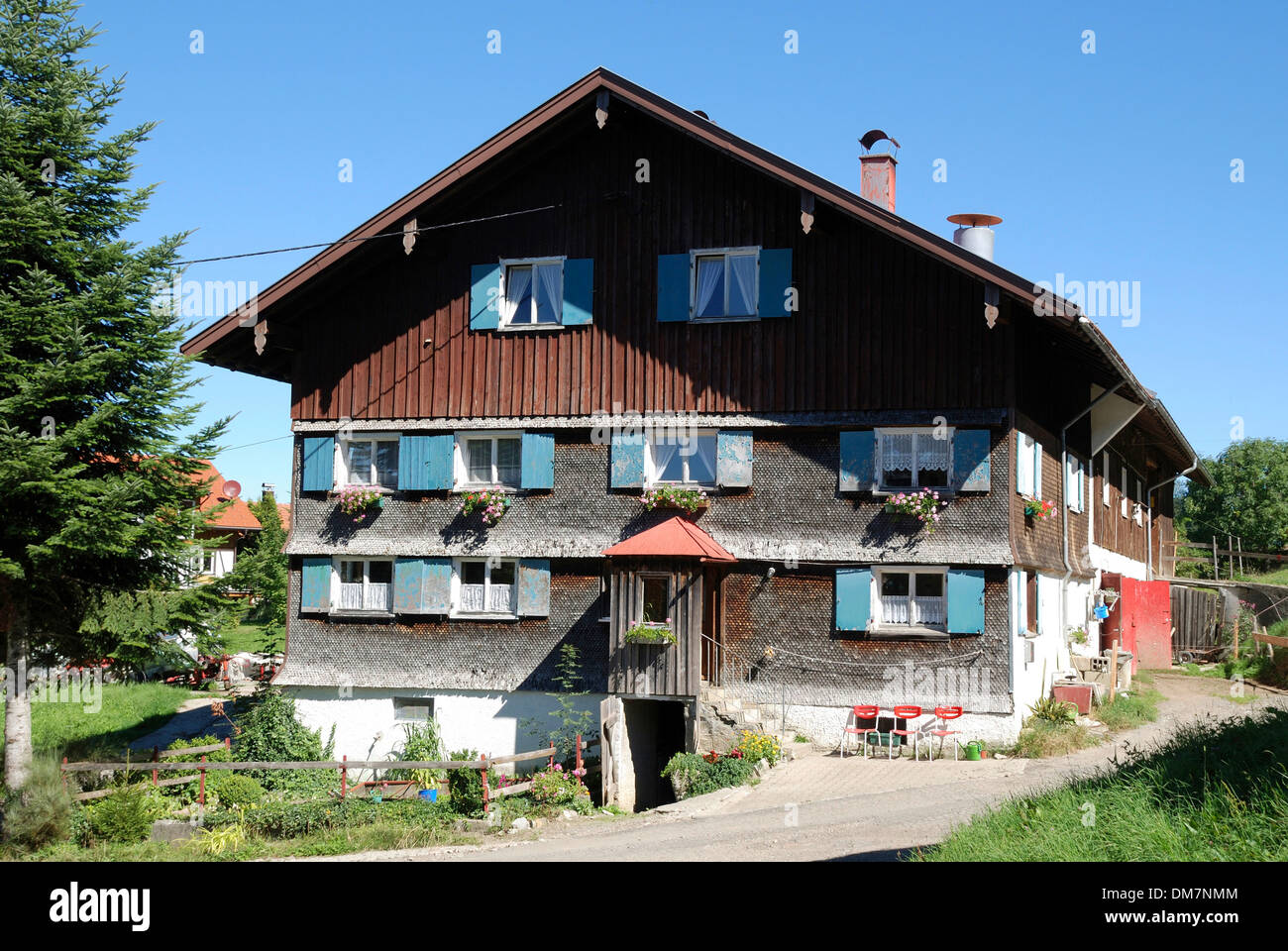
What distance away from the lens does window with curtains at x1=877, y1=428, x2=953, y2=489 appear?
1920cm

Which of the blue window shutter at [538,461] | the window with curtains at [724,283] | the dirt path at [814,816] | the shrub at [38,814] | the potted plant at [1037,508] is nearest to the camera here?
the dirt path at [814,816]

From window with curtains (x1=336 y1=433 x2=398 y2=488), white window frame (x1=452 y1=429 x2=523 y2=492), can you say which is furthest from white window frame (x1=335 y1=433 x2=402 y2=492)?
white window frame (x1=452 y1=429 x2=523 y2=492)

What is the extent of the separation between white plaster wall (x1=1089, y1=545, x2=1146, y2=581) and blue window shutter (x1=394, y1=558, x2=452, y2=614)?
45.5 ft

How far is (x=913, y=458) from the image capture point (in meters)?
19.4

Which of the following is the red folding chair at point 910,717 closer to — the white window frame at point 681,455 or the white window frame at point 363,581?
the white window frame at point 681,455

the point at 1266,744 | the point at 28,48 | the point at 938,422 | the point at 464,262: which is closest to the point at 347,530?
the point at 464,262

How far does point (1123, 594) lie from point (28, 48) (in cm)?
2366

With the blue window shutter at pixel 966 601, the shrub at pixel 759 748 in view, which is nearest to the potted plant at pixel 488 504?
the shrub at pixel 759 748

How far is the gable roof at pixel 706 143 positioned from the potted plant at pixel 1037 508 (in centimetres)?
247

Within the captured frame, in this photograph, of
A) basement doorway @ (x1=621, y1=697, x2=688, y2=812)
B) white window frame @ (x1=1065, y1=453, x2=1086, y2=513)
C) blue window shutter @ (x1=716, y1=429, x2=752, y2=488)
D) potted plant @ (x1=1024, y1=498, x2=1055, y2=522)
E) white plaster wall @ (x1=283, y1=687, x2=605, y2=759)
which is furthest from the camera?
white window frame @ (x1=1065, y1=453, x2=1086, y2=513)

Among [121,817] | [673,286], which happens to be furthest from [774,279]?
[121,817]

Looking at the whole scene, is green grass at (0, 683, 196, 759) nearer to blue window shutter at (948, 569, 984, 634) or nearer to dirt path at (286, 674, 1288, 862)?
dirt path at (286, 674, 1288, 862)

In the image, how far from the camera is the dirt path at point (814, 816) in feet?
43.4

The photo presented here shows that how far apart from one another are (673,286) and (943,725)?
27.8 feet
